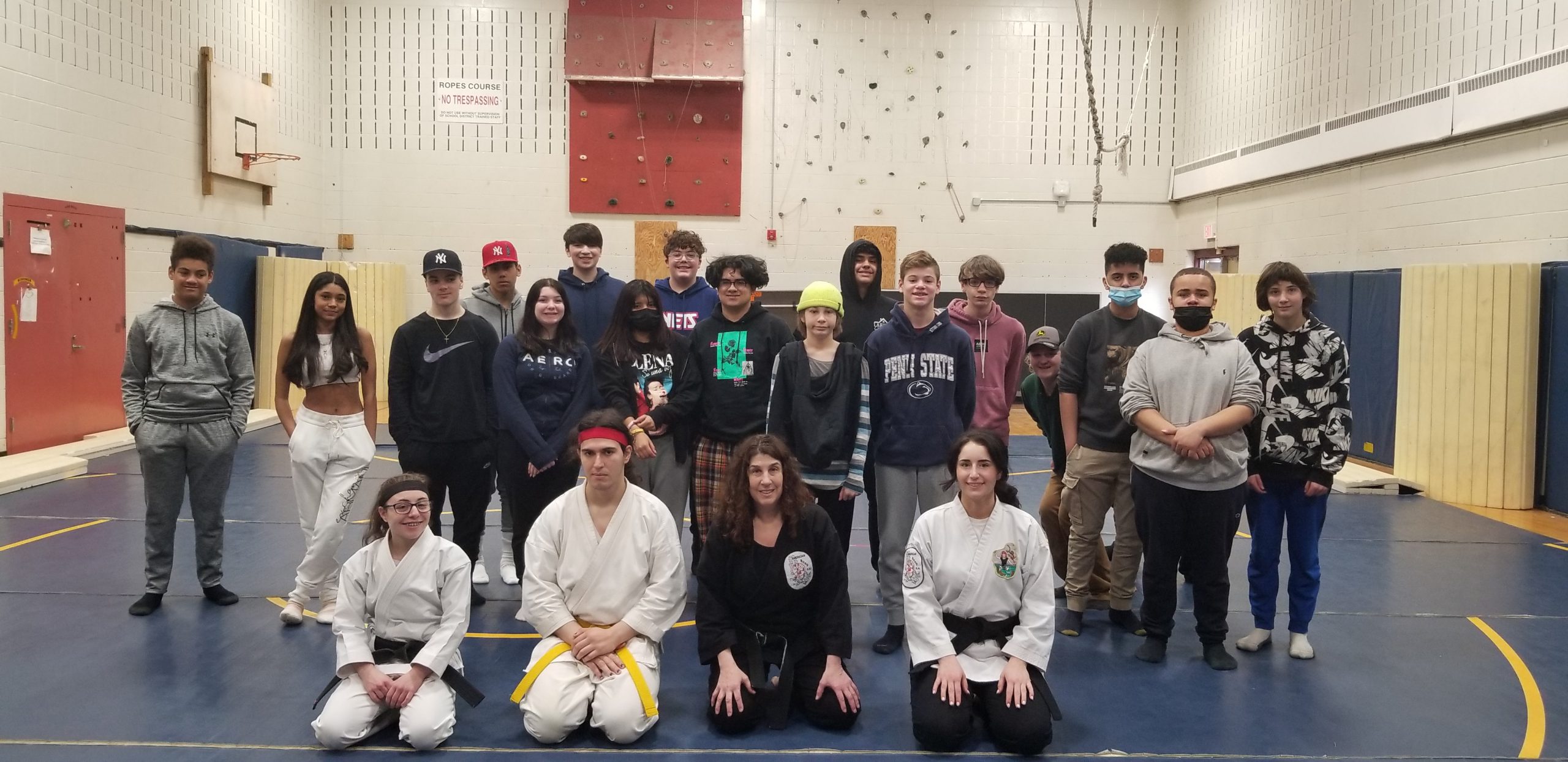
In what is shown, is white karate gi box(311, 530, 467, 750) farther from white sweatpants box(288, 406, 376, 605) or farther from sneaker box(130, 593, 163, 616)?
sneaker box(130, 593, 163, 616)

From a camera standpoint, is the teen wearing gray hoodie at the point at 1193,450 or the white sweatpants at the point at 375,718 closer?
the white sweatpants at the point at 375,718

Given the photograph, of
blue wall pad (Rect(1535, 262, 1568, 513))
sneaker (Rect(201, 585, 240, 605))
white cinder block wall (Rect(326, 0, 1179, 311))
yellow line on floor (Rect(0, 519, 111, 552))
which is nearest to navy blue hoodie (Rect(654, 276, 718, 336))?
sneaker (Rect(201, 585, 240, 605))

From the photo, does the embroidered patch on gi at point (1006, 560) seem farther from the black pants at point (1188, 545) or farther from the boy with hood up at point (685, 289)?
the boy with hood up at point (685, 289)

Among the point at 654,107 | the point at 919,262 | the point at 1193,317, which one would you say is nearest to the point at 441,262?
the point at 919,262

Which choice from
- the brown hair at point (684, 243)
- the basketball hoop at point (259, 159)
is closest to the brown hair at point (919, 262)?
the brown hair at point (684, 243)

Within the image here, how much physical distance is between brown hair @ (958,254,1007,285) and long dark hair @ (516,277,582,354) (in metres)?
1.85

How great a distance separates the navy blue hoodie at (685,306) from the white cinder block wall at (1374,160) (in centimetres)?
606

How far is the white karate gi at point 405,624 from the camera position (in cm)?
312

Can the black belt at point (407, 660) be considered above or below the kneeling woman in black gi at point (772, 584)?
below

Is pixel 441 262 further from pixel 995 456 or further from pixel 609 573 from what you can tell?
pixel 995 456

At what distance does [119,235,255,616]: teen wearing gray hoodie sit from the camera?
434 cm

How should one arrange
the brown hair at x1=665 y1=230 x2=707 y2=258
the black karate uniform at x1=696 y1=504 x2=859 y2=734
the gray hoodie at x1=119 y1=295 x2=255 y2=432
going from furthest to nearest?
the brown hair at x1=665 y1=230 x2=707 y2=258, the gray hoodie at x1=119 y1=295 x2=255 y2=432, the black karate uniform at x1=696 y1=504 x2=859 y2=734

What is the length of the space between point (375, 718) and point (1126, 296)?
3.41 metres

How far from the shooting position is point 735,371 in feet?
14.3
